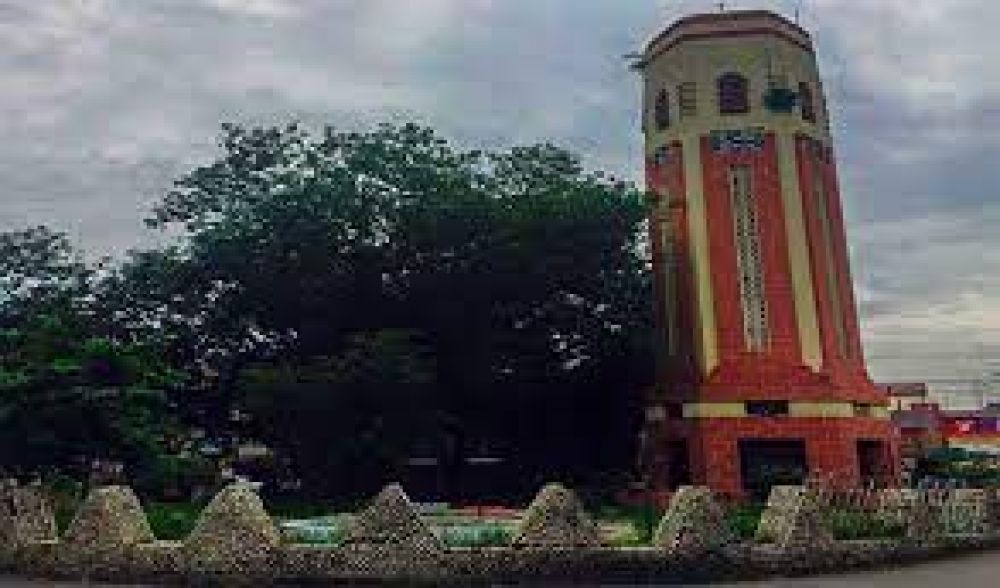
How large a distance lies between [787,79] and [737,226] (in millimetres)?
5486

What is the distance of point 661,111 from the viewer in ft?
130

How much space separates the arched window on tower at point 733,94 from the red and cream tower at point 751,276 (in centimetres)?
4

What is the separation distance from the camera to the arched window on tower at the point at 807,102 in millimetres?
38750

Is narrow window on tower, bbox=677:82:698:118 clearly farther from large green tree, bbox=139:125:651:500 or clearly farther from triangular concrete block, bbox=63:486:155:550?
triangular concrete block, bbox=63:486:155:550

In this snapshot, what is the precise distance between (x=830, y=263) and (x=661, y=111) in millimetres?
7804

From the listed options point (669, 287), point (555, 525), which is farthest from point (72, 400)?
point (669, 287)

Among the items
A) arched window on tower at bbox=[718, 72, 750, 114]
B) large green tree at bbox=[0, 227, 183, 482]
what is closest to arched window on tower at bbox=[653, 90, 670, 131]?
arched window on tower at bbox=[718, 72, 750, 114]

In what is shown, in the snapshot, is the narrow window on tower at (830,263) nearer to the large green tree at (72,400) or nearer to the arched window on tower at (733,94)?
the arched window on tower at (733,94)

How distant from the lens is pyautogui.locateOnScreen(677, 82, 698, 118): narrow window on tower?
3834 cm

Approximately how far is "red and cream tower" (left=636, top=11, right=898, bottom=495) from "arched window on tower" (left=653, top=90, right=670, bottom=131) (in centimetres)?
14

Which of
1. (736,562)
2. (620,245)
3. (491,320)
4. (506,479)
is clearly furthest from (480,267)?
(736,562)

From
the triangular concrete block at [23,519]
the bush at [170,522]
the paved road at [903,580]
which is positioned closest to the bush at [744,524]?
the paved road at [903,580]

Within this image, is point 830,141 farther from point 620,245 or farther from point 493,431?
point 493,431

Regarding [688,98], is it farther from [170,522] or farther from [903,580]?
[170,522]
